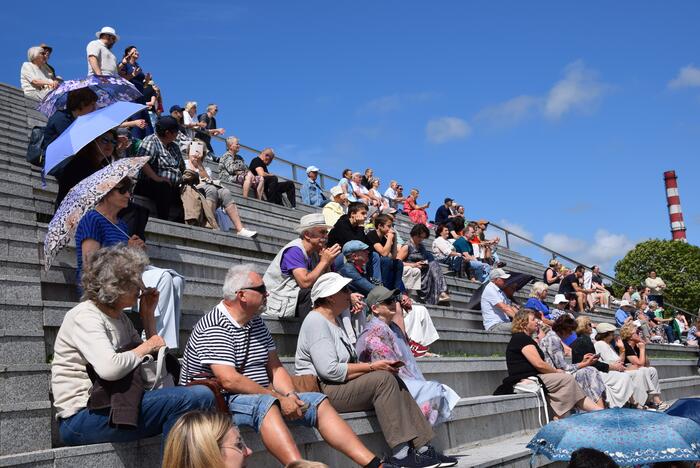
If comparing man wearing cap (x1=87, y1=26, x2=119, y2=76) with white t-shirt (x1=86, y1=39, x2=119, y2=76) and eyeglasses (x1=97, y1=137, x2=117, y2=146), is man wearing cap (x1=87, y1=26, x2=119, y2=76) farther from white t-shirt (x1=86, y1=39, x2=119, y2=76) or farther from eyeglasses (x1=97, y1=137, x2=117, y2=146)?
eyeglasses (x1=97, y1=137, x2=117, y2=146)

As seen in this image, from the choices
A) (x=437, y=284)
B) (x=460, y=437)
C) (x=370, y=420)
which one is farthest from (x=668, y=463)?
(x=437, y=284)

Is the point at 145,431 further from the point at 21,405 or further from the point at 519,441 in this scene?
the point at 519,441

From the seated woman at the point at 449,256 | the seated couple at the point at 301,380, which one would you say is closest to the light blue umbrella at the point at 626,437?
the seated couple at the point at 301,380

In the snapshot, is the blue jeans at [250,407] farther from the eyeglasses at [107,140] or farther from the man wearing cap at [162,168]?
the man wearing cap at [162,168]

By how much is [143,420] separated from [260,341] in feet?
3.75

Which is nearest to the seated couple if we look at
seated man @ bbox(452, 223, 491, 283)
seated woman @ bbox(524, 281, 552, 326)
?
seated woman @ bbox(524, 281, 552, 326)

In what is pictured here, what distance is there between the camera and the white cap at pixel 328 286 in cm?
586

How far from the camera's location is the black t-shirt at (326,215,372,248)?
8.98 m

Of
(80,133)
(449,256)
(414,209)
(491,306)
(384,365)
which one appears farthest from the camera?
(414,209)

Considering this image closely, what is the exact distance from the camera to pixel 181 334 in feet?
19.0

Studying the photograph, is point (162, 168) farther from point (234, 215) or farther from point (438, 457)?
point (438, 457)

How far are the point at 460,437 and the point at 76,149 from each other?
3.75 m

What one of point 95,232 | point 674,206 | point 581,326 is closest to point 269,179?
point 581,326

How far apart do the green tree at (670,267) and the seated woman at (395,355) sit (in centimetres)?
2915
